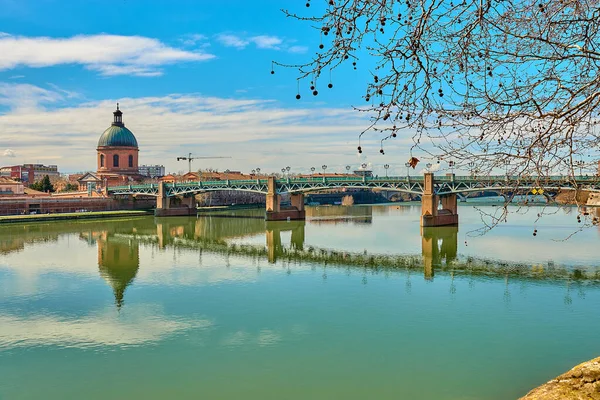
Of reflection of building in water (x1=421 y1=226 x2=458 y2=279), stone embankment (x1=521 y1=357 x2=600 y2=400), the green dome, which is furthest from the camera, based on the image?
the green dome

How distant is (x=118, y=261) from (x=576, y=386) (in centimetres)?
2589

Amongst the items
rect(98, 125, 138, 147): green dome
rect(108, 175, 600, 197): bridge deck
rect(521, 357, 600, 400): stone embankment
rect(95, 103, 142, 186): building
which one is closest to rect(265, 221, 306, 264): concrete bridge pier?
rect(108, 175, 600, 197): bridge deck

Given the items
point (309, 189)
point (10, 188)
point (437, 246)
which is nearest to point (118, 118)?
point (10, 188)

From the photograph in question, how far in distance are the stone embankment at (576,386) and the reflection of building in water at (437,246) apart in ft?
51.5

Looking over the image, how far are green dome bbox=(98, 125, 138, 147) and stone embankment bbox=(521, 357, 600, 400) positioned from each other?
97.2 m

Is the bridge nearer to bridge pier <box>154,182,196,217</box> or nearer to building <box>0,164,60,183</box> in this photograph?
bridge pier <box>154,182,196,217</box>

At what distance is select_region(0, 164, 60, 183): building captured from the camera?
14000 cm

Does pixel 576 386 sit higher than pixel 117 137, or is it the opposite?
pixel 117 137

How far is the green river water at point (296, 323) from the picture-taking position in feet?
38.0

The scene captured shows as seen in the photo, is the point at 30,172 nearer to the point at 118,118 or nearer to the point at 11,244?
the point at 118,118

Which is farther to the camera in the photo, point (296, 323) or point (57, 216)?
point (57, 216)

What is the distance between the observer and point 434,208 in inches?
2064

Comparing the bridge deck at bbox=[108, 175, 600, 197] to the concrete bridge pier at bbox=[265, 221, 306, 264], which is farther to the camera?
the bridge deck at bbox=[108, 175, 600, 197]

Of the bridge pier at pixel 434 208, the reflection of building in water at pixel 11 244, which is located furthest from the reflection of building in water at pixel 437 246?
the reflection of building in water at pixel 11 244
